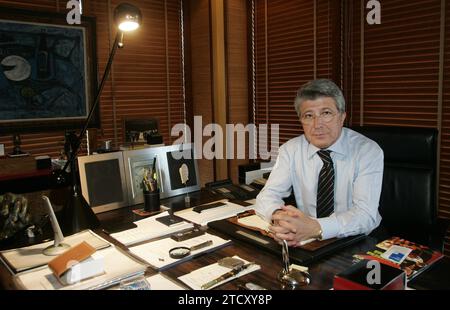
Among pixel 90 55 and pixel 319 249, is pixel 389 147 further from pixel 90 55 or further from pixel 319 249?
pixel 90 55

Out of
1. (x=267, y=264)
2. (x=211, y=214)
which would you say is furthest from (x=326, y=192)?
(x=267, y=264)

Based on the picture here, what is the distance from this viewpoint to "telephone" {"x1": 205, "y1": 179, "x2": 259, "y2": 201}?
206cm

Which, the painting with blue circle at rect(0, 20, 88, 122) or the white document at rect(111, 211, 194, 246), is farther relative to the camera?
the painting with blue circle at rect(0, 20, 88, 122)

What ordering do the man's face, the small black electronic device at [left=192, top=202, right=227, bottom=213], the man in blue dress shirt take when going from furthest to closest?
the small black electronic device at [left=192, top=202, right=227, bottom=213] < the man's face < the man in blue dress shirt

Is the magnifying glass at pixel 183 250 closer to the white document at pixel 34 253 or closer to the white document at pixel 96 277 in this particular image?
the white document at pixel 96 277

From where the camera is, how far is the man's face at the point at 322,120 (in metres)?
1.73

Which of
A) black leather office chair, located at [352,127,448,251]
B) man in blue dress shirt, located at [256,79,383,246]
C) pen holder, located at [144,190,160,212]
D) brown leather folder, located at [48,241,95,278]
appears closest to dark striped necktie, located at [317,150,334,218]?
man in blue dress shirt, located at [256,79,383,246]

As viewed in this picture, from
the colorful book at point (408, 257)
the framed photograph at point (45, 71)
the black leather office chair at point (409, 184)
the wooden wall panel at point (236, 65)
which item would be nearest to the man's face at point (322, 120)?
the black leather office chair at point (409, 184)

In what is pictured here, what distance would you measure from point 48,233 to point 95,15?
2094mm

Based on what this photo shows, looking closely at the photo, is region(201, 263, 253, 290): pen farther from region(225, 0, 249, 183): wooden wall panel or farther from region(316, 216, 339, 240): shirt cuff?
region(225, 0, 249, 183): wooden wall panel

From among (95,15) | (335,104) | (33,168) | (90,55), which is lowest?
(33,168)

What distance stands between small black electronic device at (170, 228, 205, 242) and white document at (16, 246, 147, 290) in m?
0.22

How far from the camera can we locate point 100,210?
6.15 feet

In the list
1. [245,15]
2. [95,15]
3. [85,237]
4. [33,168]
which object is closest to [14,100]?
[33,168]
